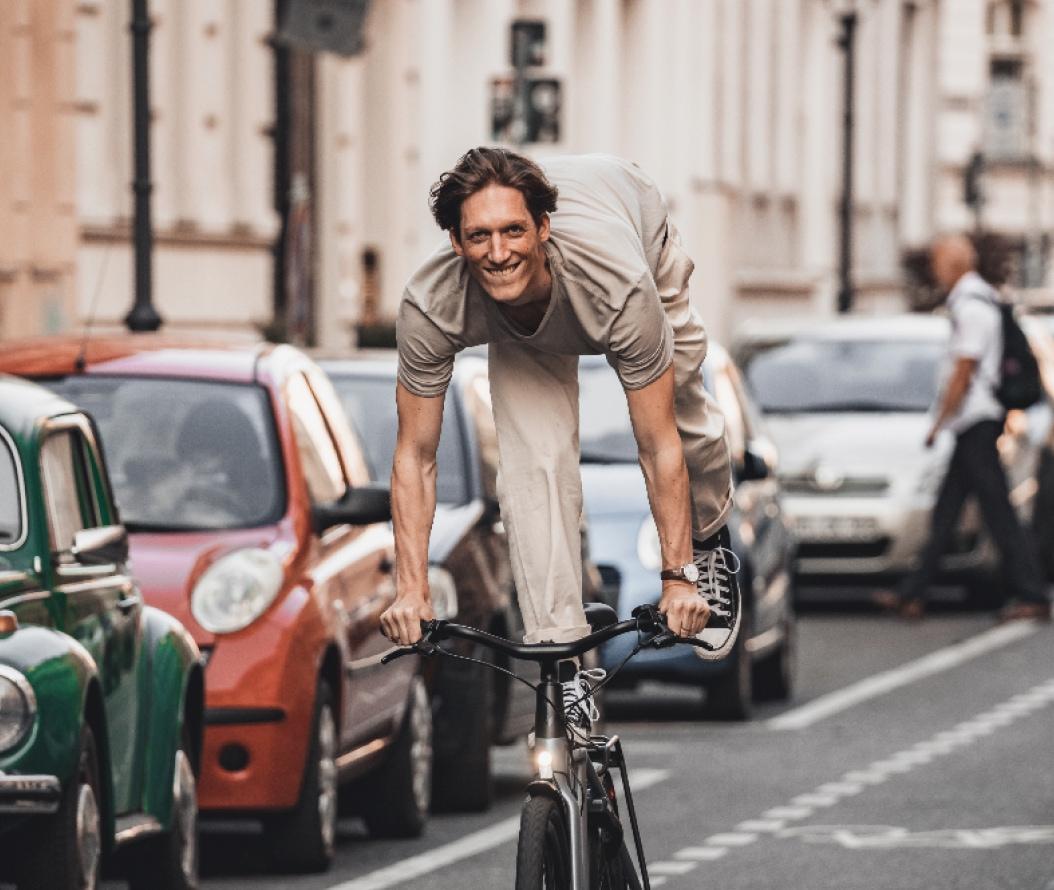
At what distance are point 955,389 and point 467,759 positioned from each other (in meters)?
9.16

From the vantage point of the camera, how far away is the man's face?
7.19 metres

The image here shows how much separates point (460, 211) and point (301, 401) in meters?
5.00

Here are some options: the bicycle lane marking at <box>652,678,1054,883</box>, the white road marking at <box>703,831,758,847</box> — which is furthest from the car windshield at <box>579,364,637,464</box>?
the white road marking at <box>703,831,758,847</box>

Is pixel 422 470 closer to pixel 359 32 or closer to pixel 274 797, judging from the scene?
pixel 274 797

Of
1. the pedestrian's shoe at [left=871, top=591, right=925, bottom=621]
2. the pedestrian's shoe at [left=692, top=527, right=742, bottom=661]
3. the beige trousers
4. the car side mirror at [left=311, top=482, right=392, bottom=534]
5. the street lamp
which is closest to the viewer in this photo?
the beige trousers

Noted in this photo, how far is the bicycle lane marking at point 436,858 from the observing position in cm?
1105

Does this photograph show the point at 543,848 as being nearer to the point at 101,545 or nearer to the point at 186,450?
the point at 101,545

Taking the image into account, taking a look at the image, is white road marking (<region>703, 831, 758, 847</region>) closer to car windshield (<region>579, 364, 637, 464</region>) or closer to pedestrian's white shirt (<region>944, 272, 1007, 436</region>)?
car windshield (<region>579, 364, 637, 464</region>)

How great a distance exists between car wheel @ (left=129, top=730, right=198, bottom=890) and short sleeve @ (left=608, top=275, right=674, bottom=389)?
9.37 ft

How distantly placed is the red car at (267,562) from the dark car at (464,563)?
35 centimetres

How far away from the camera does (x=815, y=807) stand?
13.2 meters

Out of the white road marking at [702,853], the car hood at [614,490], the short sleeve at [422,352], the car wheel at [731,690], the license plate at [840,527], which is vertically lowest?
the license plate at [840,527]

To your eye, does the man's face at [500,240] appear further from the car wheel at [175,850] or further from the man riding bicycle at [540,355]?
the car wheel at [175,850]

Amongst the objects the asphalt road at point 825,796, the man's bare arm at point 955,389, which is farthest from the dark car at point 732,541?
the man's bare arm at point 955,389
